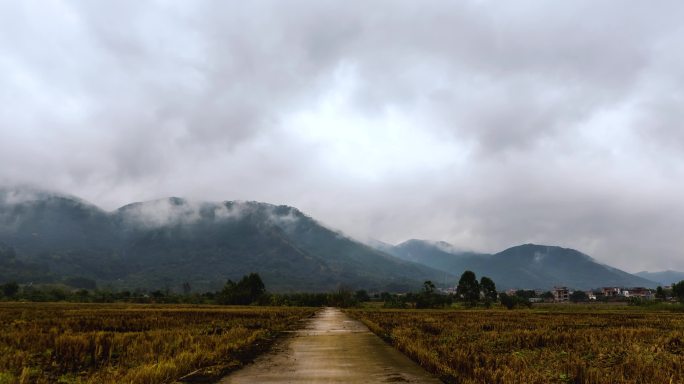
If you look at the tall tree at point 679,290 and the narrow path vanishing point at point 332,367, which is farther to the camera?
the tall tree at point 679,290

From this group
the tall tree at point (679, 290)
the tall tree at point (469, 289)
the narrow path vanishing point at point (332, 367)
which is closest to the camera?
the narrow path vanishing point at point (332, 367)

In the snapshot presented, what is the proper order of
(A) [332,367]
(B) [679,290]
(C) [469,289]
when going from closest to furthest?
(A) [332,367], (C) [469,289], (B) [679,290]

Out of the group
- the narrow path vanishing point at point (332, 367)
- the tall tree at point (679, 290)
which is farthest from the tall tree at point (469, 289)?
the narrow path vanishing point at point (332, 367)

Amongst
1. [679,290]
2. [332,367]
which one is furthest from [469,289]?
[332,367]

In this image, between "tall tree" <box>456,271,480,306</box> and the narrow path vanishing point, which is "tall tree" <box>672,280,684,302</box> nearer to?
"tall tree" <box>456,271,480,306</box>

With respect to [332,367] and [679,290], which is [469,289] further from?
[332,367]

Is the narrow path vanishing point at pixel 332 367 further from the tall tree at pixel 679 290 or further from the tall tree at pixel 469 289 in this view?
the tall tree at pixel 679 290

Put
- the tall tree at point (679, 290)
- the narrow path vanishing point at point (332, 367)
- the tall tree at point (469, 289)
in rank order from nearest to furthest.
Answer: the narrow path vanishing point at point (332, 367), the tall tree at point (469, 289), the tall tree at point (679, 290)

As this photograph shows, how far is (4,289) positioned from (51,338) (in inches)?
7479

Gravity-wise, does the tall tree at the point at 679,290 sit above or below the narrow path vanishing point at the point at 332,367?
above

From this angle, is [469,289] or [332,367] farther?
[469,289]

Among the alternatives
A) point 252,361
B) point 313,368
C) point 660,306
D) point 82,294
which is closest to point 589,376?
point 313,368

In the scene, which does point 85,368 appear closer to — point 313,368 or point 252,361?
point 252,361

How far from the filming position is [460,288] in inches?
6501
